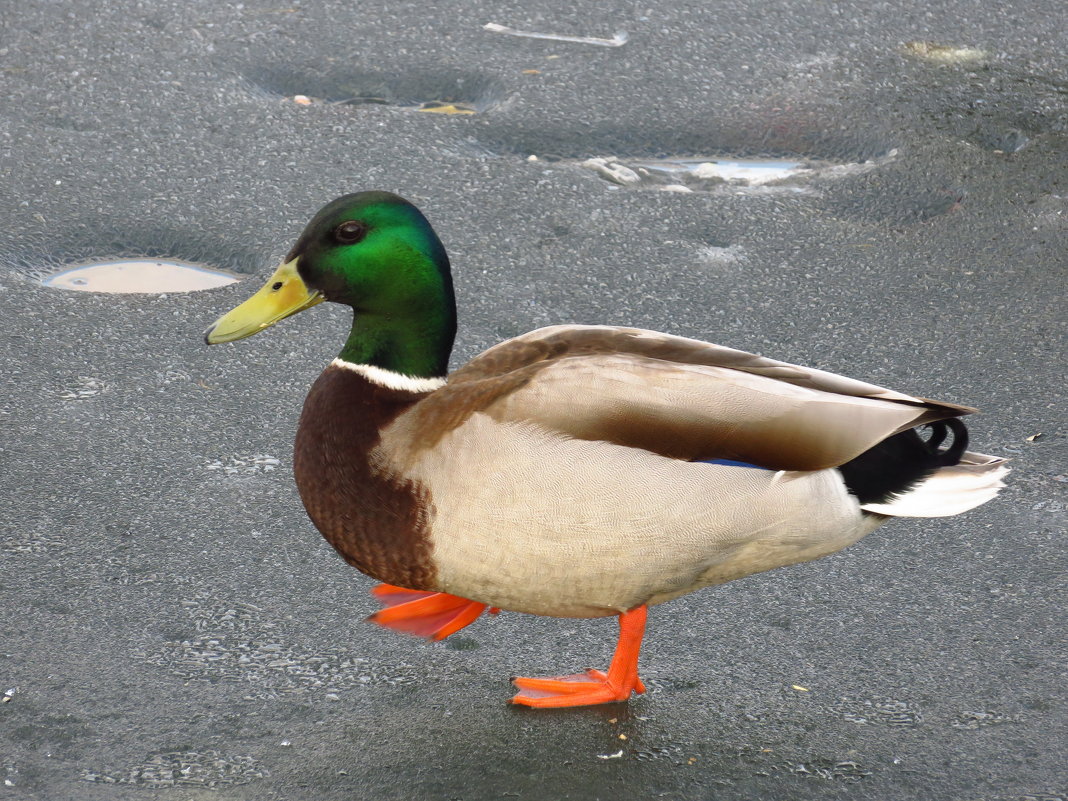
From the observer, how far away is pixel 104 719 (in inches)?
106

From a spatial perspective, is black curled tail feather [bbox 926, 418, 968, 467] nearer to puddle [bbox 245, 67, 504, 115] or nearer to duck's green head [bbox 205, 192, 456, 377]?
duck's green head [bbox 205, 192, 456, 377]

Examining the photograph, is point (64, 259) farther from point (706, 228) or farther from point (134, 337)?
point (706, 228)

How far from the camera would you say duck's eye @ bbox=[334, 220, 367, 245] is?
2.80 metres

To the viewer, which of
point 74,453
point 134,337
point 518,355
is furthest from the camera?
point 134,337

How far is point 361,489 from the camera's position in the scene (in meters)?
2.71

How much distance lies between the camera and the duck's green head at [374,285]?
2801 millimetres

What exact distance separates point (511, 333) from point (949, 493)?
1.68 m

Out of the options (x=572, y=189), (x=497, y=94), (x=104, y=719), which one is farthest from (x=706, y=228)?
(x=104, y=719)

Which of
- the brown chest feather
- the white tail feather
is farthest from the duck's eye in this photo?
the white tail feather

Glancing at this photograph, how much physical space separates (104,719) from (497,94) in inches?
138

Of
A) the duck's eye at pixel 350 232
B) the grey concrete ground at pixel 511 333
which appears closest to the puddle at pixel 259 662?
the grey concrete ground at pixel 511 333

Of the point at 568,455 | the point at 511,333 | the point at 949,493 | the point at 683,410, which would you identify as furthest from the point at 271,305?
the point at 949,493

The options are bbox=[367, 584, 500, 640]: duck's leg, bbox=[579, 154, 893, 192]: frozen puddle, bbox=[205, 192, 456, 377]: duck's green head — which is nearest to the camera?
bbox=[205, 192, 456, 377]: duck's green head

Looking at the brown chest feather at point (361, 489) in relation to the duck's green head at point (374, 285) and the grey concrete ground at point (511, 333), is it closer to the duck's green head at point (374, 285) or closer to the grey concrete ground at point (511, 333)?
the duck's green head at point (374, 285)
